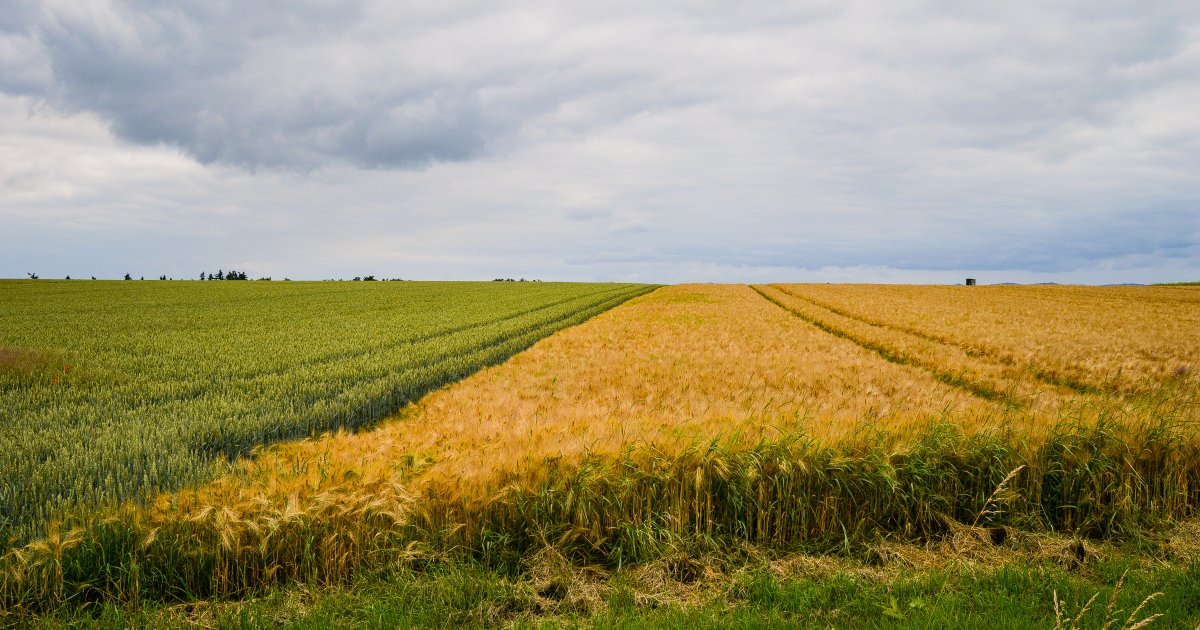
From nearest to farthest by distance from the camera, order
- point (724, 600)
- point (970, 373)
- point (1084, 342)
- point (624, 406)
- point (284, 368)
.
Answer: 1. point (724, 600)
2. point (624, 406)
3. point (970, 373)
4. point (284, 368)
5. point (1084, 342)

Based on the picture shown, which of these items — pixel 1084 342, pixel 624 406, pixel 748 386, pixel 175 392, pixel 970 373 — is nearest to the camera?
pixel 624 406

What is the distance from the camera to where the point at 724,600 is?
4.02 metres

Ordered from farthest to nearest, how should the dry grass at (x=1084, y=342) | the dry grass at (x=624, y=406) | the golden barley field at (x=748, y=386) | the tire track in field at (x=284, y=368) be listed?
the dry grass at (x=1084, y=342)
the tire track in field at (x=284, y=368)
the golden barley field at (x=748, y=386)
the dry grass at (x=624, y=406)

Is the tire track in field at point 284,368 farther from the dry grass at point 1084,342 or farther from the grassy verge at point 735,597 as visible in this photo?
the dry grass at point 1084,342

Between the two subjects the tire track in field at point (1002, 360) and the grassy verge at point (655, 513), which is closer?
the grassy verge at point (655, 513)

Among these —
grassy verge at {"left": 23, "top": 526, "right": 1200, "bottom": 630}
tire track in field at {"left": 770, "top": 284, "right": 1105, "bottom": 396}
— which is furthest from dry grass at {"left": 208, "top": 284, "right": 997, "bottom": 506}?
tire track in field at {"left": 770, "top": 284, "right": 1105, "bottom": 396}

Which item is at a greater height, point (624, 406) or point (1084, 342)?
point (1084, 342)

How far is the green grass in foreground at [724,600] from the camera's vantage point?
3.67 metres

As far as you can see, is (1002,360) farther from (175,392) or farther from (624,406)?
(175,392)

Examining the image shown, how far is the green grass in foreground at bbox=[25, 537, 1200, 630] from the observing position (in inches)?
144

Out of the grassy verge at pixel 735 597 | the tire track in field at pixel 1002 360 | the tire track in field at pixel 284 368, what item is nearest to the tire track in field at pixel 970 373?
the tire track in field at pixel 1002 360

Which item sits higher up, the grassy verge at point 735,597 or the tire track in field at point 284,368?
the tire track in field at point 284,368

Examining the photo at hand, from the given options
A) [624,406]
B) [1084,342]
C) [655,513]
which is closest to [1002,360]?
[1084,342]

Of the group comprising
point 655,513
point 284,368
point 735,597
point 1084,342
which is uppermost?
point 1084,342
